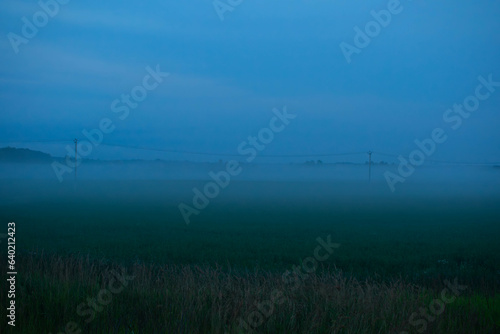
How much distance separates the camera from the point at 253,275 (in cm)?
1177

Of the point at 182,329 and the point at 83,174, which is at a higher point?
the point at 83,174

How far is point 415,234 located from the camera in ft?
91.6

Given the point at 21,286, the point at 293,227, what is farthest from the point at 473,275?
the point at 293,227

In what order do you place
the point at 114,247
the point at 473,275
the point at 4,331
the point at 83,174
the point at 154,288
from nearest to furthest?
the point at 4,331 → the point at 154,288 → the point at 473,275 → the point at 114,247 → the point at 83,174

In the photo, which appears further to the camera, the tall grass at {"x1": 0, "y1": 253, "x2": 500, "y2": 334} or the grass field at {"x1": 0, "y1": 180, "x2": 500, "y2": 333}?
the grass field at {"x1": 0, "y1": 180, "x2": 500, "y2": 333}

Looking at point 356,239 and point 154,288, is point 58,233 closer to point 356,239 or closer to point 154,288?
point 356,239

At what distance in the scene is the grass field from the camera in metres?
6.55

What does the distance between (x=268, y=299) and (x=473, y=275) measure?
1078 cm

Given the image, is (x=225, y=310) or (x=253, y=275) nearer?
(x=225, y=310)

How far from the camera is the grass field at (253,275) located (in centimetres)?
655

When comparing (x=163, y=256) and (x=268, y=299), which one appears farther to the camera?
(x=163, y=256)

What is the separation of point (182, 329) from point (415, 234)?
24.7 m

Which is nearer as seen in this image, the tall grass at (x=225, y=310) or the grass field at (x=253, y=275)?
the tall grass at (x=225, y=310)

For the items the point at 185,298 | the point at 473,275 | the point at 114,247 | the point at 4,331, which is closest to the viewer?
the point at 4,331
